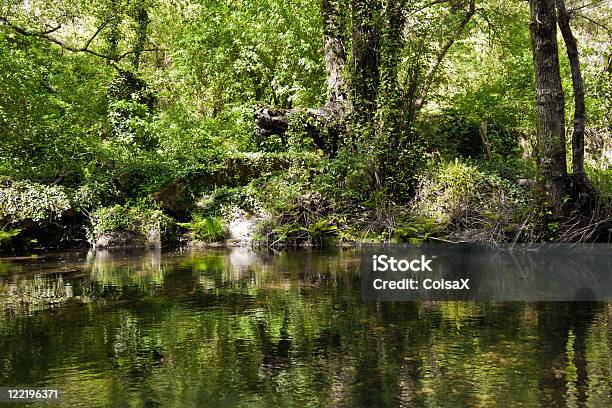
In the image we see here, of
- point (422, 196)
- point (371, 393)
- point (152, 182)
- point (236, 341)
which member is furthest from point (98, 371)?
point (152, 182)

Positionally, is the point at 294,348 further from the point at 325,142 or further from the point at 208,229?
the point at 325,142

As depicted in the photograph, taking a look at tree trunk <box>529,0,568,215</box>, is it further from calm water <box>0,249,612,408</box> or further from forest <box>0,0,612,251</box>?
calm water <box>0,249,612,408</box>

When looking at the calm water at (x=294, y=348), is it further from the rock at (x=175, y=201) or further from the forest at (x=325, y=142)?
the rock at (x=175, y=201)

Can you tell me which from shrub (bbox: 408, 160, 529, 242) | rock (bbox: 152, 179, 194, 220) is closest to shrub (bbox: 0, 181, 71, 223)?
rock (bbox: 152, 179, 194, 220)

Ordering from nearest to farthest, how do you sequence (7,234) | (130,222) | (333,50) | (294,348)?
1. (294,348)
2. (7,234)
3. (130,222)
4. (333,50)

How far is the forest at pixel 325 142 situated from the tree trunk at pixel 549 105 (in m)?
0.02

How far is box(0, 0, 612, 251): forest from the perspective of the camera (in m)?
11.1

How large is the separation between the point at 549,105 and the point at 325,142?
5920 millimetres

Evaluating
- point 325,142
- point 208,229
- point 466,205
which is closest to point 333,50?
point 325,142

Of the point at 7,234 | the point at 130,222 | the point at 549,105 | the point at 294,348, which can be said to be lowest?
the point at 294,348

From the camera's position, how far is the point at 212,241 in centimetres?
1488

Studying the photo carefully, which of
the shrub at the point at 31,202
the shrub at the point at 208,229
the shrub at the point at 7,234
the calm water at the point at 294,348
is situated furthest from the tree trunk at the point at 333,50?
the calm water at the point at 294,348

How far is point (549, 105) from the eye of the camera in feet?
35.8

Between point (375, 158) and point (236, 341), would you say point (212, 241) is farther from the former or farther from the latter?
point (236, 341)
